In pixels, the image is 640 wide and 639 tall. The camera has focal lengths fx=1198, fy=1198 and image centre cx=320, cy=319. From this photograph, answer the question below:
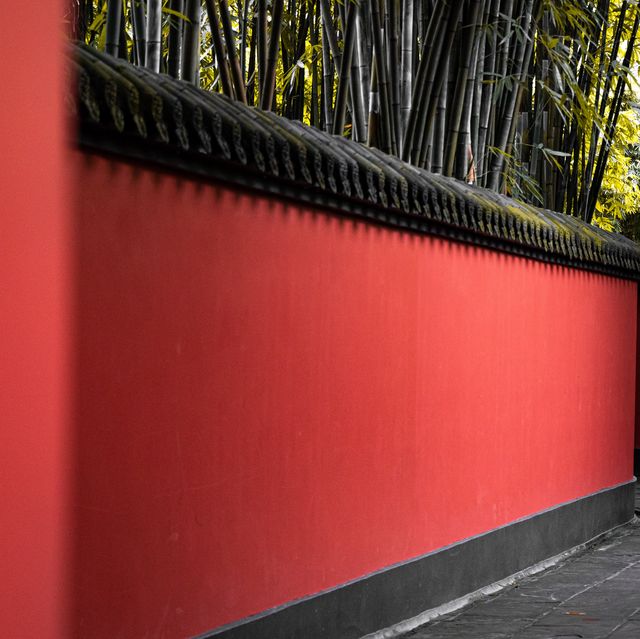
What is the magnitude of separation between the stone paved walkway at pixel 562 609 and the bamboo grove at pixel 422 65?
2.31 m

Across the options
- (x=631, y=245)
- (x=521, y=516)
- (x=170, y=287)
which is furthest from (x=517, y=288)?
(x=170, y=287)

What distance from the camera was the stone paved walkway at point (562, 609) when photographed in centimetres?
545

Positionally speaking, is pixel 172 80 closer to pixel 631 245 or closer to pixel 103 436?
pixel 103 436

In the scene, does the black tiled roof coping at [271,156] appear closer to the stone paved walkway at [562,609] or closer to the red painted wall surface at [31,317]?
the red painted wall surface at [31,317]

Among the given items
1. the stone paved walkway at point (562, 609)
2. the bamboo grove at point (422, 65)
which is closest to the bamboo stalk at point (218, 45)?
the bamboo grove at point (422, 65)

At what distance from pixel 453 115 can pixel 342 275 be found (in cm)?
182

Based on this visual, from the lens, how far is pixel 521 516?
23.1 ft

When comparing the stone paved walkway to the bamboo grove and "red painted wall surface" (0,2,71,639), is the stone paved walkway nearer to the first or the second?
the bamboo grove

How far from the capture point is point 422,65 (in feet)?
20.3

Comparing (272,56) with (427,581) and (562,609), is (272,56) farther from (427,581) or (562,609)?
(562,609)

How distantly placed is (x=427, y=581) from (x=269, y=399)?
174 cm

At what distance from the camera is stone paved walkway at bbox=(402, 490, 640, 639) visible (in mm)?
5445

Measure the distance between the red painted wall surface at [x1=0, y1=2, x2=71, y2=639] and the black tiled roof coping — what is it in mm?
1454

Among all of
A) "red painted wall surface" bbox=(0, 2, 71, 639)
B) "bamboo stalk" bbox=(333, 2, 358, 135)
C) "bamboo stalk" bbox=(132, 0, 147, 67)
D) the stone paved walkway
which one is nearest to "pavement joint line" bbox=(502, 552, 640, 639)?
the stone paved walkway
